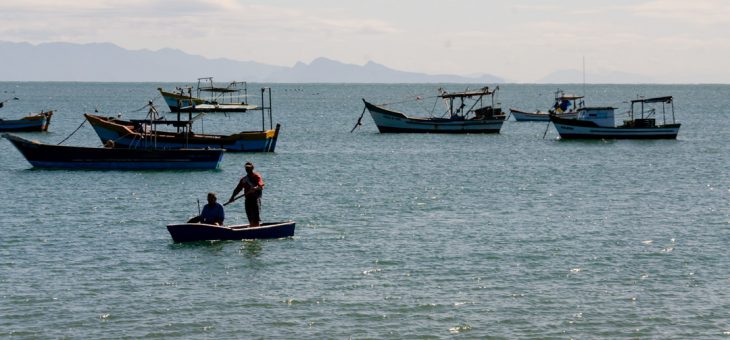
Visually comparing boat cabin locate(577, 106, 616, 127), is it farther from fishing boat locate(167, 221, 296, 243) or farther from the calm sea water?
fishing boat locate(167, 221, 296, 243)

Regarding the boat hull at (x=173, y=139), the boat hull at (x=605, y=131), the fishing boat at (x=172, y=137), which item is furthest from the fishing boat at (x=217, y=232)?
the boat hull at (x=605, y=131)

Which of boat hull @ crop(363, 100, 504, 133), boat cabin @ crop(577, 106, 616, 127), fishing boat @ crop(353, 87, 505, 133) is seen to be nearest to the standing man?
boat cabin @ crop(577, 106, 616, 127)

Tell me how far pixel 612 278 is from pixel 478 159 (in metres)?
40.7

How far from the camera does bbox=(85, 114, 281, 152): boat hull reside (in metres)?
62.2

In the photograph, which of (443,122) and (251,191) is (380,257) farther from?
(443,122)

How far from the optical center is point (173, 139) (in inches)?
2507

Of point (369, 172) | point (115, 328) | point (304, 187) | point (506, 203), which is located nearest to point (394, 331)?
point (115, 328)

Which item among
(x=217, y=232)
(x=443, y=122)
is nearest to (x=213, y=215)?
(x=217, y=232)

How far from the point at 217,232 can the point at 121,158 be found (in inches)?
1006

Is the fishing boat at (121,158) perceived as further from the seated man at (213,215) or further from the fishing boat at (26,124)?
the fishing boat at (26,124)

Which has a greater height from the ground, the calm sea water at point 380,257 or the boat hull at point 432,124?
the boat hull at point 432,124

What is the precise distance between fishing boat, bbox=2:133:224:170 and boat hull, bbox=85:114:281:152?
2.63 meters

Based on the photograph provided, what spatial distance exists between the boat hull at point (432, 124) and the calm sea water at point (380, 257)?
30875 mm

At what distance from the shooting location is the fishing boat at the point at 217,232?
1283 inches
